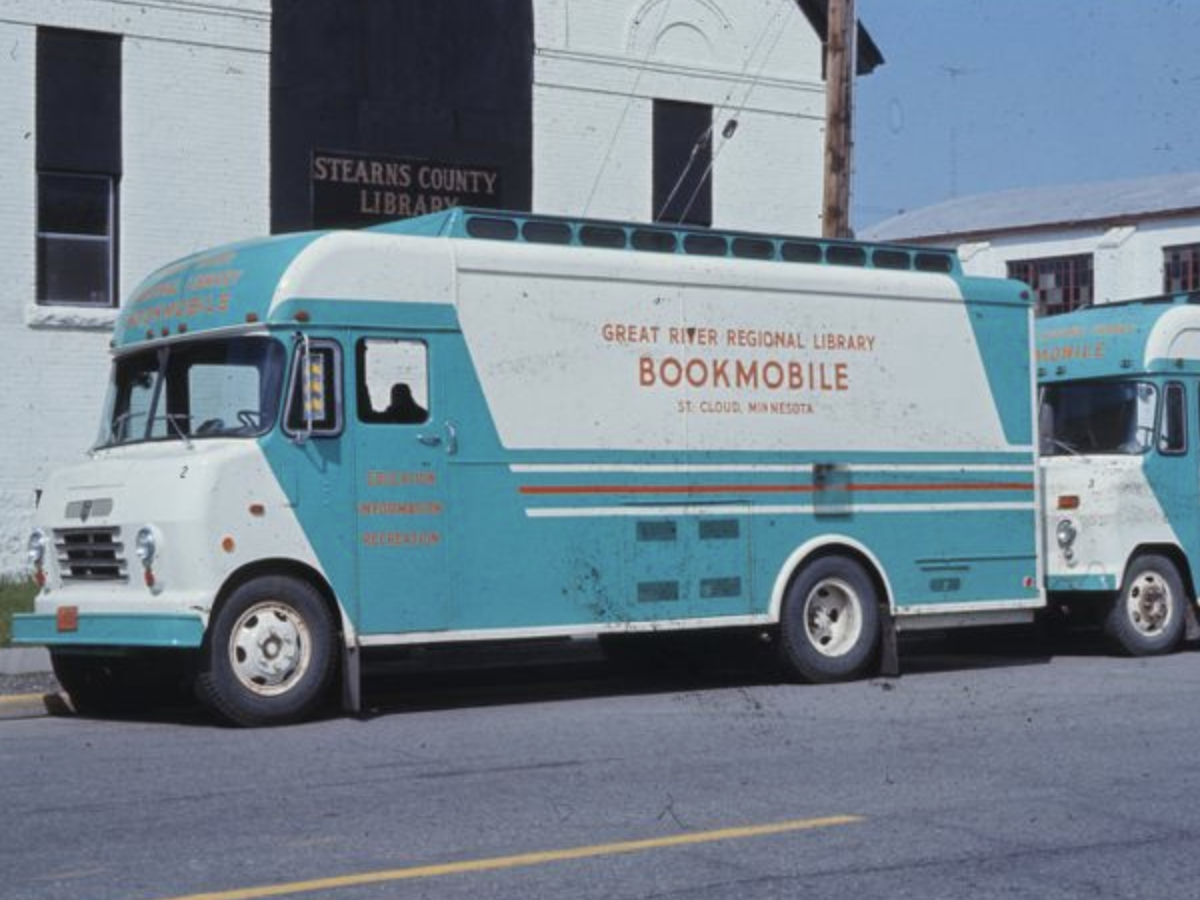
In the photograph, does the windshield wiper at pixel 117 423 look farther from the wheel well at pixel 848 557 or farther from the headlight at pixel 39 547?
the wheel well at pixel 848 557

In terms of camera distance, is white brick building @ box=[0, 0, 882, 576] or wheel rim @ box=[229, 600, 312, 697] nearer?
wheel rim @ box=[229, 600, 312, 697]

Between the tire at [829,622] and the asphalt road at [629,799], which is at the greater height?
the tire at [829,622]

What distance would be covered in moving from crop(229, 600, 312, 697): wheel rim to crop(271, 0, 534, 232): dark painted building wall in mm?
11179

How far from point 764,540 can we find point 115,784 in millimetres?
5798

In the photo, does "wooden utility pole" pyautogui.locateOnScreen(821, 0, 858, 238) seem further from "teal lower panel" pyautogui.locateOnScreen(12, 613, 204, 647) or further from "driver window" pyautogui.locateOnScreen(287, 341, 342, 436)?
"teal lower panel" pyautogui.locateOnScreen(12, 613, 204, 647)

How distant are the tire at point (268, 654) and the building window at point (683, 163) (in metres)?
14.1

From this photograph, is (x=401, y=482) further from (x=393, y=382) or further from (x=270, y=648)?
(x=270, y=648)

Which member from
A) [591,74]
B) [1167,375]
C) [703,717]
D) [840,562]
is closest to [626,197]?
[591,74]

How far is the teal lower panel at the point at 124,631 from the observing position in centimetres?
1178

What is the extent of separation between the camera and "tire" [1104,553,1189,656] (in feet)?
55.4

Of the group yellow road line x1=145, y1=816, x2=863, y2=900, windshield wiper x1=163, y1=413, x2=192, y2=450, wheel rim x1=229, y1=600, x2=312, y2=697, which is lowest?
yellow road line x1=145, y1=816, x2=863, y2=900

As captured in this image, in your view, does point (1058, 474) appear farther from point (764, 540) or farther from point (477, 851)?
point (477, 851)

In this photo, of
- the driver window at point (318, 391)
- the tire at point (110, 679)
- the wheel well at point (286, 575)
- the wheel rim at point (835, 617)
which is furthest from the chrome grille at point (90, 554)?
the wheel rim at point (835, 617)

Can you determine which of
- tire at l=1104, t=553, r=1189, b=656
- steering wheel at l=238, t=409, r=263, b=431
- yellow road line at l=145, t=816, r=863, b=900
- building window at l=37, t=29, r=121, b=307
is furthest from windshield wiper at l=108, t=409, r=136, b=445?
building window at l=37, t=29, r=121, b=307
